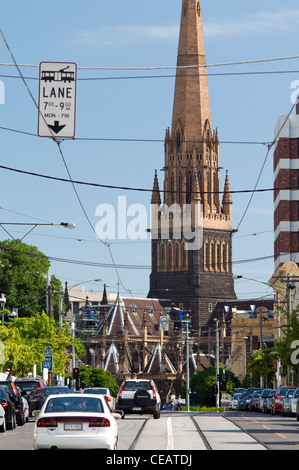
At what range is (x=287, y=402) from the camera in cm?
4681

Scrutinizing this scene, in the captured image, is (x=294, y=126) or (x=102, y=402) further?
(x=294, y=126)

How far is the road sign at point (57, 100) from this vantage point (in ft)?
81.8

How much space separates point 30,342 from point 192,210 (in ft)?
346

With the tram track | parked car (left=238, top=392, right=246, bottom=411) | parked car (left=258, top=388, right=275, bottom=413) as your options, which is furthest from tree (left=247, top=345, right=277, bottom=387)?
Result: the tram track

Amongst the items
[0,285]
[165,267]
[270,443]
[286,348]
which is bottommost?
[270,443]

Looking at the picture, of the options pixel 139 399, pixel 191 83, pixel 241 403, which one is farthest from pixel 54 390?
pixel 191 83

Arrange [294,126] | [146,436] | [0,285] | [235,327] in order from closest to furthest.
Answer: [146,436]
[0,285]
[294,126]
[235,327]

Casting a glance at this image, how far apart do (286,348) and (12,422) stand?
114ft

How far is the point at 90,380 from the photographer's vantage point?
14725 cm

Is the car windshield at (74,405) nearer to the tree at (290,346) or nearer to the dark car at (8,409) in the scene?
the dark car at (8,409)

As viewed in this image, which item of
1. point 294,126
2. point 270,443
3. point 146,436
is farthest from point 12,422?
point 294,126

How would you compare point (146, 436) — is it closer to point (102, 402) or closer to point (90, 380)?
point (102, 402)

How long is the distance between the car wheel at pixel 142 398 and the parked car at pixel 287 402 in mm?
8311
